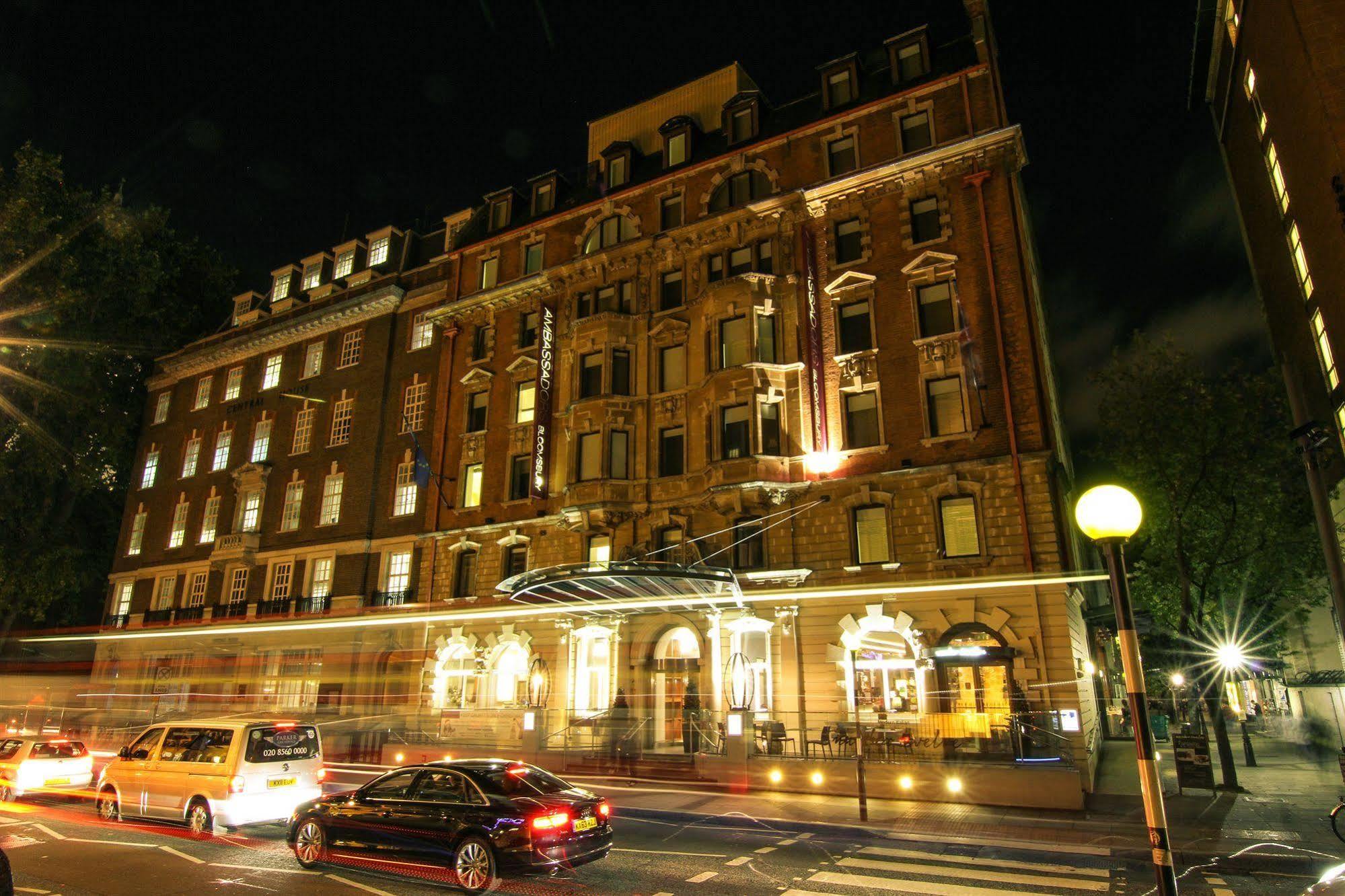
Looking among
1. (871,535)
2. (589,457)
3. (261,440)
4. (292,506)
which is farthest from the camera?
(261,440)

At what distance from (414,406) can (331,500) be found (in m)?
6.07

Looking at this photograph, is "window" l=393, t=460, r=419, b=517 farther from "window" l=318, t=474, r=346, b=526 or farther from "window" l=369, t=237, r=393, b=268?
"window" l=369, t=237, r=393, b=268

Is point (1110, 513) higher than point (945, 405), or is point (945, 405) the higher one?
point (945, 405)

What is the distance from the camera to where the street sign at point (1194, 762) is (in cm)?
1720

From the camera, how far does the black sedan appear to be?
31.4 feet

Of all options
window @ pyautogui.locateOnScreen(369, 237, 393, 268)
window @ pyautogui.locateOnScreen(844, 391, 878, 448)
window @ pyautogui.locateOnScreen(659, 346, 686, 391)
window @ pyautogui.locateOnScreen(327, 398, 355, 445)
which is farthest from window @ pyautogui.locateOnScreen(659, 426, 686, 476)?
window @ pyautogui.locateOnScreen(369, 237, 393, 268)

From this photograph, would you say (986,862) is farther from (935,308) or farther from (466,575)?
(466,575)

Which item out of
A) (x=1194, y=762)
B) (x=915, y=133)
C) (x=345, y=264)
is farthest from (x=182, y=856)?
(x=345, y=264)

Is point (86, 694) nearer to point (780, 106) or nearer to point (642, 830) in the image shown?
point (642, 830)

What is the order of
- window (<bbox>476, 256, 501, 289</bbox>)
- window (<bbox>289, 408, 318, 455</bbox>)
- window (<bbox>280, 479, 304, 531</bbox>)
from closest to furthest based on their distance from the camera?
window (<bbox>476, 256, 501, 289</bbox>) < window (<bbox>280, 479, 304, 531</bbox>) < window (<bbox>289, 408, 318, 455</bbox>)

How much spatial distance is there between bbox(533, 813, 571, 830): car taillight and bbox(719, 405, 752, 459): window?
1632cm

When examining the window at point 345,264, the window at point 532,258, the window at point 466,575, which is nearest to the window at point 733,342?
the window at point 532,258

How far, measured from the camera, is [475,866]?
9.62 m

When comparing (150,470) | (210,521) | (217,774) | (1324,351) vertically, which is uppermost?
(150,470)
